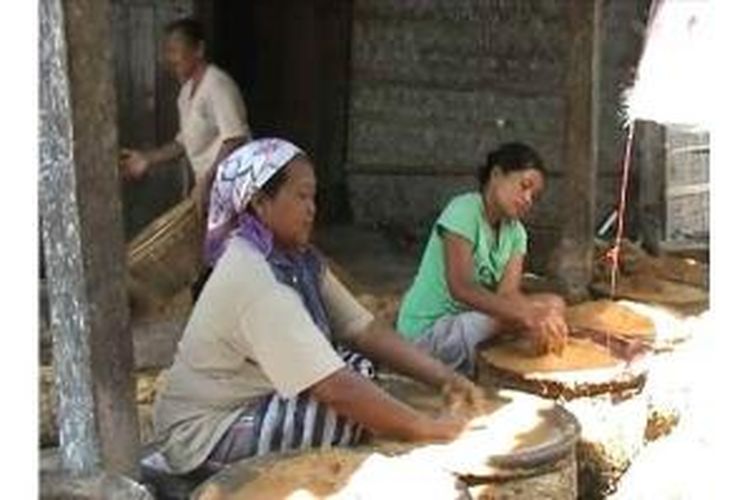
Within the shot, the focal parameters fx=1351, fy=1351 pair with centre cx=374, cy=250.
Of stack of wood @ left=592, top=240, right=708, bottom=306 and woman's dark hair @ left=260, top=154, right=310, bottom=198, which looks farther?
stack of wood @ left=592, top=240, right=708, bottom=306

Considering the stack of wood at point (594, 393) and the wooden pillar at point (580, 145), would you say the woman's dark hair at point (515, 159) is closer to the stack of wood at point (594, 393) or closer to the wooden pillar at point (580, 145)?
the stack of wood at point (594, 393)

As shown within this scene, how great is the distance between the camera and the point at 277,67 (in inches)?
361

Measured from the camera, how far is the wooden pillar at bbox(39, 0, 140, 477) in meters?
3.10

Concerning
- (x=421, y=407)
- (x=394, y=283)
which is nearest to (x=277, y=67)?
(x=394, y=283)

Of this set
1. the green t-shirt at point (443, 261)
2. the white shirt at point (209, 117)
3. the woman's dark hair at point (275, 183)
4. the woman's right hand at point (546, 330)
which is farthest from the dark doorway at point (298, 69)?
the woman's dark hair at point (275, 183)

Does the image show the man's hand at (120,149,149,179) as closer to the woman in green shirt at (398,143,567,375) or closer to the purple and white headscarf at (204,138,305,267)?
the woman in green shirt at (398,143,567,375)

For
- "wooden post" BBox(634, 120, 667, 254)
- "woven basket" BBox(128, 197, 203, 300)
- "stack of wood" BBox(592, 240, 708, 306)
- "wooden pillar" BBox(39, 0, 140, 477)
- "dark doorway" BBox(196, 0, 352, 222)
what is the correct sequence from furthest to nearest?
"dark doorway" BBox(196, 0, 352, 222), "wooden post" BBox(634, 120, 667, 254), "woven basket" BBox(128, 197, 203, 300), "stack of wood" BBox(592, 240, 708, 306), "wooden pillar" BBox(39, 0, 140, 477)

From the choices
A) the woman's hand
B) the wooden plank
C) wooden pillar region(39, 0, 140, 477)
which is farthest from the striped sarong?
the wooden plank

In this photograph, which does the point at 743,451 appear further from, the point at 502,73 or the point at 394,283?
the point at 502,73

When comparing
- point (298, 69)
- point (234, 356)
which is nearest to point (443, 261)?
point (234, 356)

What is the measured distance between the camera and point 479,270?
4.76 m

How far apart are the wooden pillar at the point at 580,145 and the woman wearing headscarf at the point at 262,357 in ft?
8.68

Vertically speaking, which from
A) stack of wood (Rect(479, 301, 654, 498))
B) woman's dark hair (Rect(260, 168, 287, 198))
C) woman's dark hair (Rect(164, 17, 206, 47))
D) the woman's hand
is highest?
woman's dark hair (Rect(164, 17, 206, 47))
